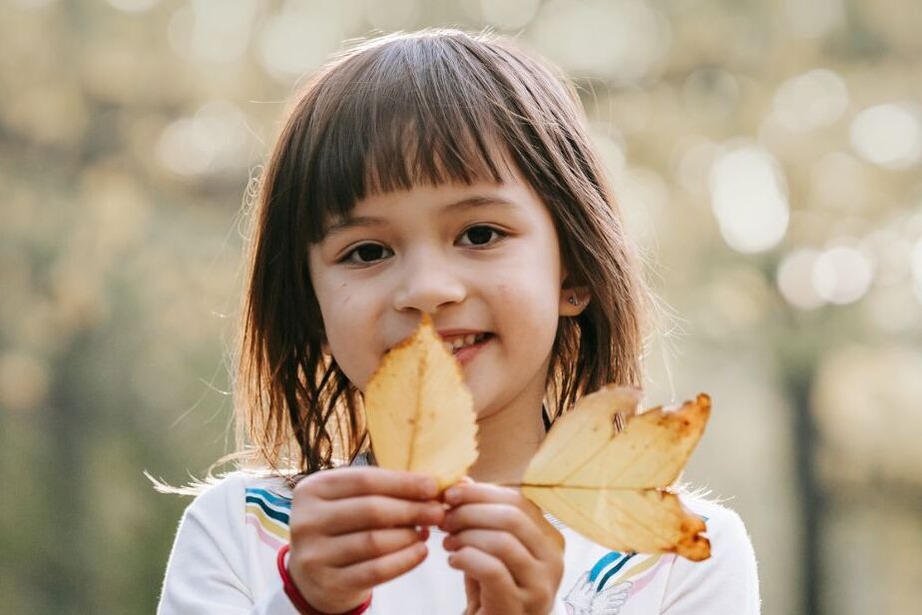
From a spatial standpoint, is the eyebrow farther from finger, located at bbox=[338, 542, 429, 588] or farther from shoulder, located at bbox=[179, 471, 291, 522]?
finger, located at bbox=[338, 542, 429, 588]

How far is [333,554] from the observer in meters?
1.03

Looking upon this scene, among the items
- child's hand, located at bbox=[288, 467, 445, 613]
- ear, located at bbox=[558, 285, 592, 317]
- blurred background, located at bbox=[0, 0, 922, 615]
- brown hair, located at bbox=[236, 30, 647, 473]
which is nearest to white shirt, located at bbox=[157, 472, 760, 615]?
brown hair, located at bbox=[236, 30, 647, 473]

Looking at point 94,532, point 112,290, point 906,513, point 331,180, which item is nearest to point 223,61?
point 112,290

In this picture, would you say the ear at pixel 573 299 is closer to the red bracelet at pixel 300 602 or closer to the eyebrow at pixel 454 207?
the eyebrow at pixel 454 207

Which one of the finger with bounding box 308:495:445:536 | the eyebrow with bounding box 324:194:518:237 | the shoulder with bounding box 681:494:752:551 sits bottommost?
the finger with bounding box 308:495:445:536

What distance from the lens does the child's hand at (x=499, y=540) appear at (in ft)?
3.27

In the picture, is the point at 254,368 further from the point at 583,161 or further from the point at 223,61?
the point at 223,61

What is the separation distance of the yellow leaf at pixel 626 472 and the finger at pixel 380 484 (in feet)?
0.31

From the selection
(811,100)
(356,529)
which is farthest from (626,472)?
(811,100)

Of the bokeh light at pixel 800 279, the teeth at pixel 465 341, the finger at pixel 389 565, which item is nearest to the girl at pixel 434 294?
the teeth at pixel 465 341

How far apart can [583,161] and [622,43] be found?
16.7 ft

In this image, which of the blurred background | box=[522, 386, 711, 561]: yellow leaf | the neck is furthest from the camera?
the blurred background

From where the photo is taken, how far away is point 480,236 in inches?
56.2

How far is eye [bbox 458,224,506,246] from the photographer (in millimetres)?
1409
